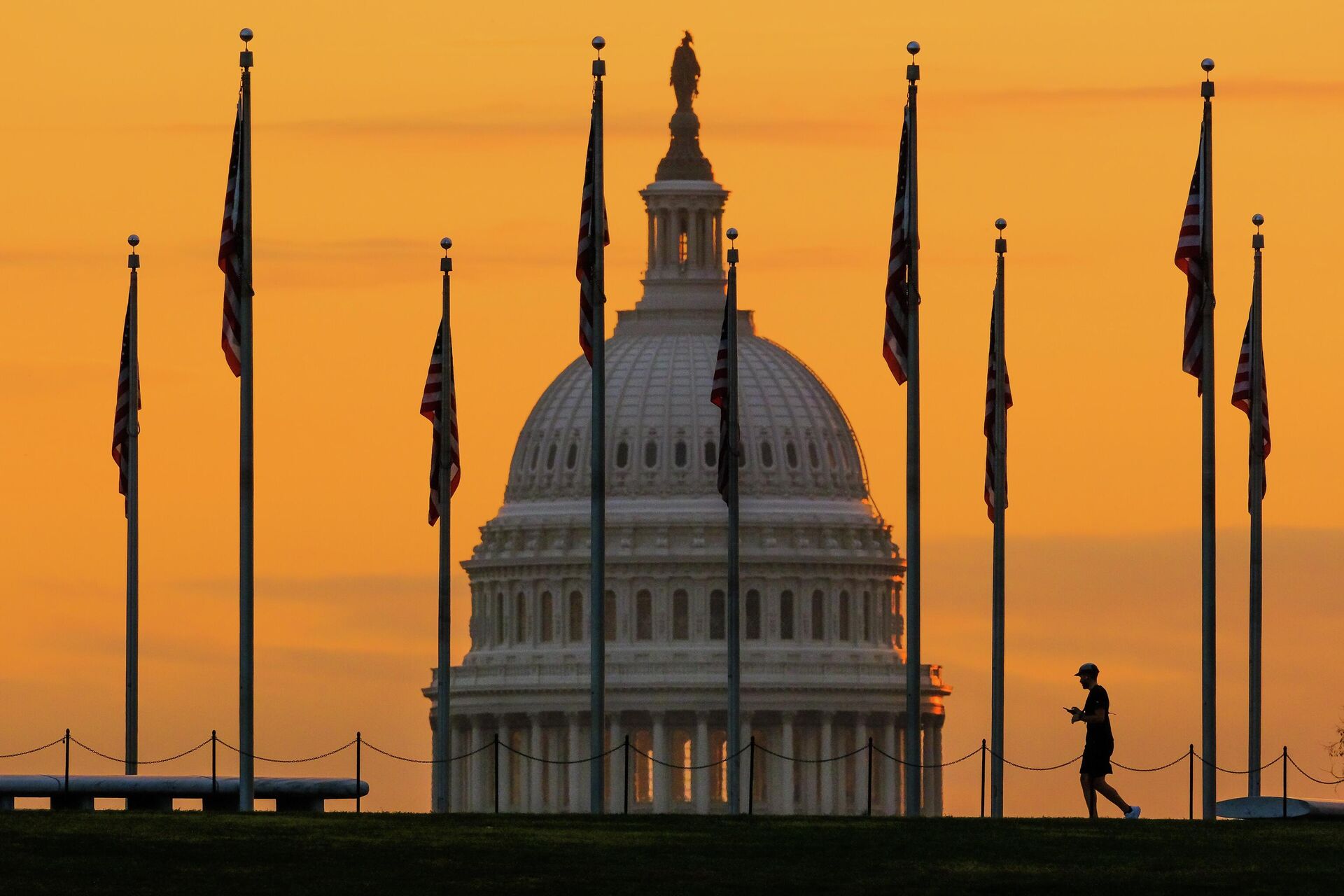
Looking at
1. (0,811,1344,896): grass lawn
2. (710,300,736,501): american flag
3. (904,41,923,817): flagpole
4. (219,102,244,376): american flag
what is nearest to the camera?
(0,811,1344,896): grass lawn

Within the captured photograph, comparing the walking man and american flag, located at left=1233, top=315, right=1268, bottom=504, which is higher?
american flag, located at left=1233, top=315, right=1268, bottom=504

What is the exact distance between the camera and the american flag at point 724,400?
116875 mm

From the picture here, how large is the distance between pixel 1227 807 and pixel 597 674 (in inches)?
655

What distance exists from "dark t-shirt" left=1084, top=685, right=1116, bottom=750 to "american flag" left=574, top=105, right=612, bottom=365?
2390 cm

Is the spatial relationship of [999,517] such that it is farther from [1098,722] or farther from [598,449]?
[1098,722]

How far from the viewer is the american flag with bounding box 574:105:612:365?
10669 cm

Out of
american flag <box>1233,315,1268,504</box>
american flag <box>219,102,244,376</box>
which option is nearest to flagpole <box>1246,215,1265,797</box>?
american flag <box>1233,315,1268,504</box>

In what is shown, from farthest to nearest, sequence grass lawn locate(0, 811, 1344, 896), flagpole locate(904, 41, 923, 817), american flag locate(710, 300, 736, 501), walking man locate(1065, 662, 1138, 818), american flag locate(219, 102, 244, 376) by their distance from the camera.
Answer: american flag locate(710, 300, 736, 501)
flagpole locate(904, 41, 923, 817)
american flag locate(219, 102, 244, 376)
walking man locate(1065, 662, 1138, 818)
grass lawn locate(0, 811, 1344, 896)

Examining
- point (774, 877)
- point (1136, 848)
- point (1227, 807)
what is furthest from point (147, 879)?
point (1227, 807)

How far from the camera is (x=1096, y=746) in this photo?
85.3 metres

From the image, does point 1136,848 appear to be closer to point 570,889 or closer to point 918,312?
point 570,889

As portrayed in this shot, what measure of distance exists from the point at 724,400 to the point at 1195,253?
16640 mm

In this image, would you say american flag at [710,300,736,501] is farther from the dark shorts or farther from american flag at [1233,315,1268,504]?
the dark shorts

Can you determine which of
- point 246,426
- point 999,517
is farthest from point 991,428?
point 246,426
